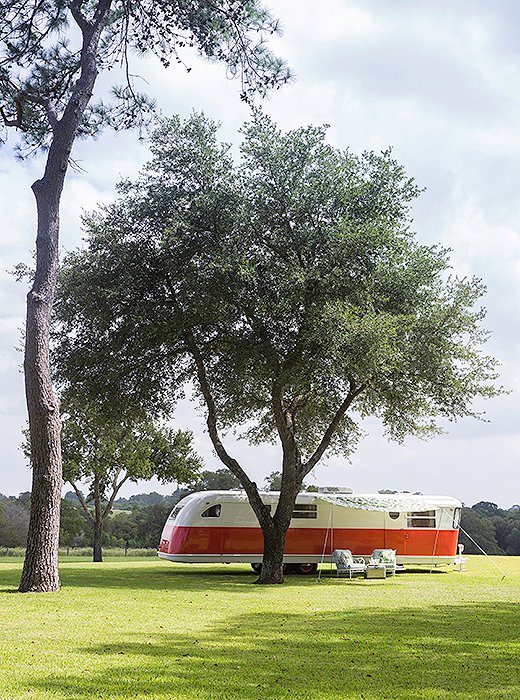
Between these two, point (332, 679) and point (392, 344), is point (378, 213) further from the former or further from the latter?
point (332, 679)

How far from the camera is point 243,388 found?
21.7 m

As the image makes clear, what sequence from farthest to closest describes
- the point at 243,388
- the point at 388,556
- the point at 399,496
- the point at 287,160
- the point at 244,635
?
the point at 399,496
the point at 388,556
the point at 243,388
the point at 287,160
the point at 244,635

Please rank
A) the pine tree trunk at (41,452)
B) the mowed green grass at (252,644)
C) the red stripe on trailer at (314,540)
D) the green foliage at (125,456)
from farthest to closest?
the green foliage at (125,456) < the red stripe on trailer at (314,540) < the pine tree trunk at (41,452) < the mowed green grass at (252,644)

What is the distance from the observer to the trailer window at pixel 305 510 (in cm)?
2434

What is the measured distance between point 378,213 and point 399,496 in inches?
395

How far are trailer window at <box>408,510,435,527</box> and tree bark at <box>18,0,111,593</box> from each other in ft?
45.0

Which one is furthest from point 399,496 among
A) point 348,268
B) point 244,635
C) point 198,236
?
point 244,635

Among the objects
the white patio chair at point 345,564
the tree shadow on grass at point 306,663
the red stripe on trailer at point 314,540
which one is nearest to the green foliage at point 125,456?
the red stripe on trailer at point 314,540

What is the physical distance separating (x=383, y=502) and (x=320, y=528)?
2.10 meters

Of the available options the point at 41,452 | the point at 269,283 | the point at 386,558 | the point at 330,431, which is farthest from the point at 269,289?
the point at 386,558

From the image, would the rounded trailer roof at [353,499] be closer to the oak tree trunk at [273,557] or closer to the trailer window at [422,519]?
the trailer window at [422,519]

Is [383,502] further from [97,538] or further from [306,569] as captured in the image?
[97,538]

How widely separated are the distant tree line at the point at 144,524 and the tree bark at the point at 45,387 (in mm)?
23515

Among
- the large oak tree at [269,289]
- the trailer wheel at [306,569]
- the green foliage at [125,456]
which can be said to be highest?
the large oak tree at [269,289]
